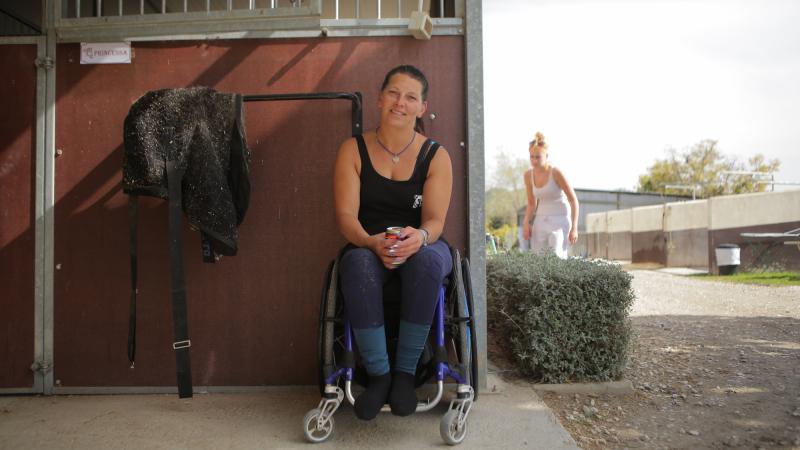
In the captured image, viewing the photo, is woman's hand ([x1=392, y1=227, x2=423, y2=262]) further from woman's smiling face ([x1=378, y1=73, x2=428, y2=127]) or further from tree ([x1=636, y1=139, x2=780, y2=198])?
tree ([x1=636, y1=139, x2=780, y2=198])

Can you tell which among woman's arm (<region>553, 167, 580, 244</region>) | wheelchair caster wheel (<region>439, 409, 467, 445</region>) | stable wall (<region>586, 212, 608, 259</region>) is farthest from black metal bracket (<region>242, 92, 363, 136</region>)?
stable wall (<region>586, 212, 608, 259</region>)

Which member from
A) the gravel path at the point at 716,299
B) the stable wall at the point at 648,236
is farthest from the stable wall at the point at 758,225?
the stable wall at the point at 648,236

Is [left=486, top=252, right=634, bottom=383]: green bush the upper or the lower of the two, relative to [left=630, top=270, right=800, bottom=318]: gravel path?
upper

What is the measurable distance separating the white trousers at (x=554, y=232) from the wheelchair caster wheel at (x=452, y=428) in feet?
11.6

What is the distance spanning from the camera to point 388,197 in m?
3.05

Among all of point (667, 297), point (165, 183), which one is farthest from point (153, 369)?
point (667, 297)

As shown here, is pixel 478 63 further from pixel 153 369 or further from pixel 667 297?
pixel 667 297

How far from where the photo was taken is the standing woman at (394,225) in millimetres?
2633

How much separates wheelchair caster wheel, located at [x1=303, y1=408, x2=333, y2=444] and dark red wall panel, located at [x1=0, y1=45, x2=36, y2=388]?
74.2 inches

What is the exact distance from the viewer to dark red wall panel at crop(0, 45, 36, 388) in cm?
351

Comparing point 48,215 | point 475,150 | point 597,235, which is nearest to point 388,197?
point 475,150

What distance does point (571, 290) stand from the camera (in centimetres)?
377

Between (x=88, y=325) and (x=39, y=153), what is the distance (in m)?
1.00

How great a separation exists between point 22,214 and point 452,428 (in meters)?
2.67
